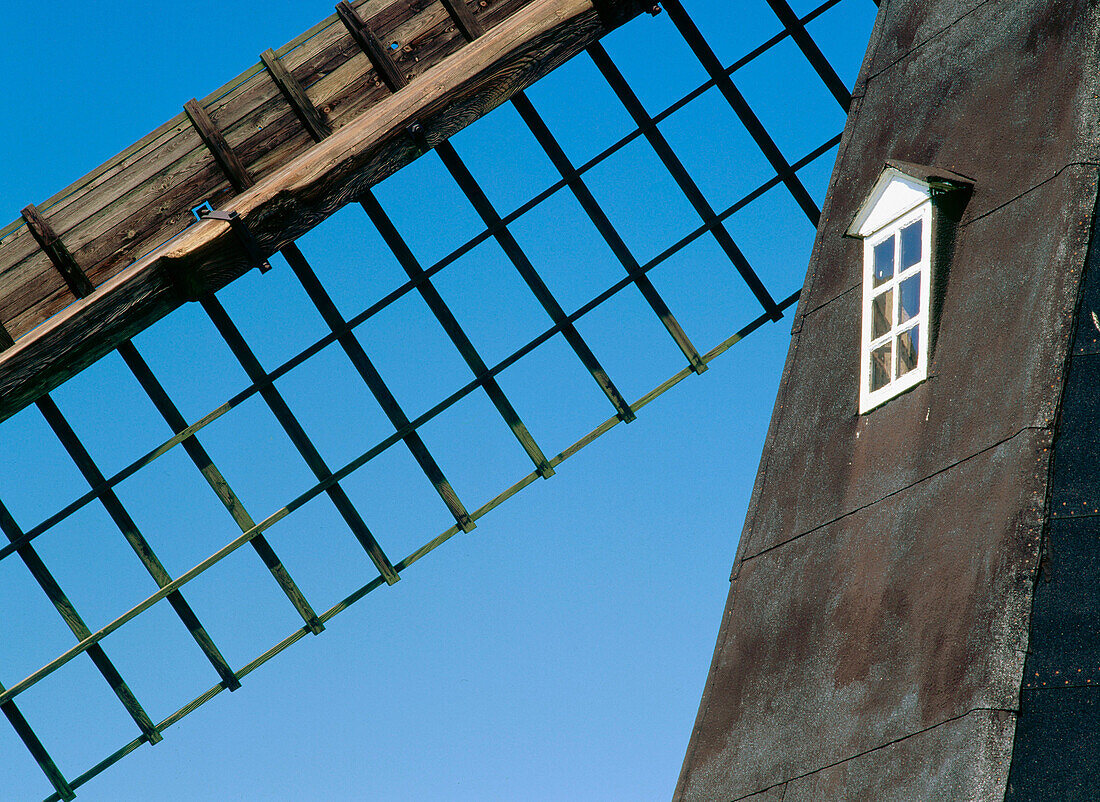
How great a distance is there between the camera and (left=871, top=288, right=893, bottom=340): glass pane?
445 centimetres

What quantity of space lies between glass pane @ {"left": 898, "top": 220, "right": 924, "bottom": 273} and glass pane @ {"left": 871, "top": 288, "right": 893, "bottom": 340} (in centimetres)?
13

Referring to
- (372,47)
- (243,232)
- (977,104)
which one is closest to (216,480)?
(243,232)

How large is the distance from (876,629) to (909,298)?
139cm

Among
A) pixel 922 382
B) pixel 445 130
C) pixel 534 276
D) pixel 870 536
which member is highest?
pixel 445 130

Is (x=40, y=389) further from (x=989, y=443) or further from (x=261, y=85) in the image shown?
(x=989, y=443)

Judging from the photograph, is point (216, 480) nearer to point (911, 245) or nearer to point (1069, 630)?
point (911, 245)

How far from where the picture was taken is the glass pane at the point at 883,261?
4516mm

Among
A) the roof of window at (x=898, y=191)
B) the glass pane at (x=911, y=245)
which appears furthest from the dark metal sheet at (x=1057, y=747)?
the roof of window at (x=898, y=191)

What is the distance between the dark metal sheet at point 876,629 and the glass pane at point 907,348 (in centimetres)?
60

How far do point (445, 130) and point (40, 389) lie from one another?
2678mm

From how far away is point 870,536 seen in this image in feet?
13.0

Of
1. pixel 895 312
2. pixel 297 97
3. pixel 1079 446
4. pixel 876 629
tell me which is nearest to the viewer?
pixel 1079 446

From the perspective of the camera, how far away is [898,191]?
4414 millimetres

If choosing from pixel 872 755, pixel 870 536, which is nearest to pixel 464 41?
pixel 870 536
